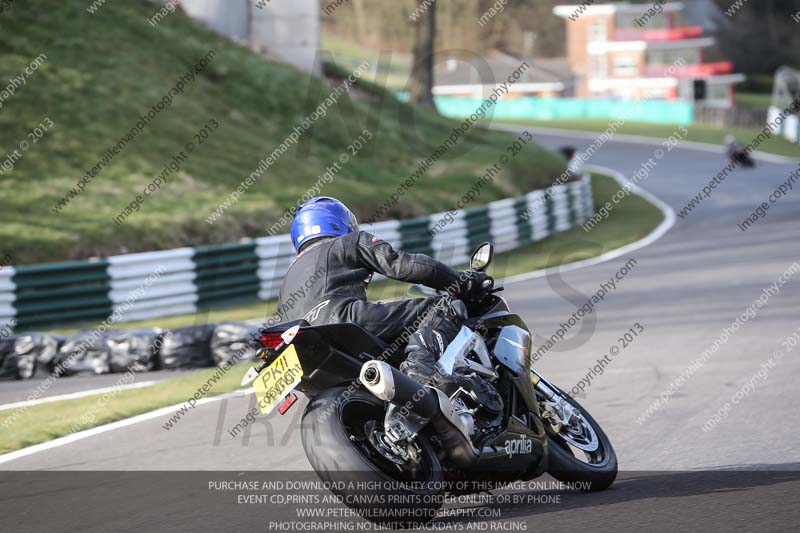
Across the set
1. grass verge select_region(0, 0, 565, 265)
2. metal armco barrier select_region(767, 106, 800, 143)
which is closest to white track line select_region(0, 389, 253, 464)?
grass verge select_region(0, 0, 565, 265)

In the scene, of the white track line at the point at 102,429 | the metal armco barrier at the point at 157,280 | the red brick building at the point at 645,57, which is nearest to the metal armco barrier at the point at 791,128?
the red brick building at the point at 645,57

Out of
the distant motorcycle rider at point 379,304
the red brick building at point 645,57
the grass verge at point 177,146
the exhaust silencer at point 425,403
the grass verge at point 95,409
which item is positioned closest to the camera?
the exhaust silencer at point 425,403

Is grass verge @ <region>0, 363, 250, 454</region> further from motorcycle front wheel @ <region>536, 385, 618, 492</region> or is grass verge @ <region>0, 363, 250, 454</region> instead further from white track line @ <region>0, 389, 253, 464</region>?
motorcycle front wheel @ <region>536, 385, 618, 492</region>

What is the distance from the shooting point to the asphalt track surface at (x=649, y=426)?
534 centimetres

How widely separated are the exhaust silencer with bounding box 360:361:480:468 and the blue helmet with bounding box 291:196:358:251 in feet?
3.56

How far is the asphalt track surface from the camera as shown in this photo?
5.34m

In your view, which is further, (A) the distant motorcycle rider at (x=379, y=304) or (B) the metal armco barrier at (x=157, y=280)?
Answer: (B) the metal armco barrier at (x=157, y=280)

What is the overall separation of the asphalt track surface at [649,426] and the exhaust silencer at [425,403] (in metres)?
0.36

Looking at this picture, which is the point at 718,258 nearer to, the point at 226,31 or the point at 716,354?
the point at 716,354

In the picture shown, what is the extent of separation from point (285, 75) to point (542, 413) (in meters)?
25.3

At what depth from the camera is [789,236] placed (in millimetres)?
20797

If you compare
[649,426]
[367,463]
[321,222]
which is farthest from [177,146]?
[367,463]

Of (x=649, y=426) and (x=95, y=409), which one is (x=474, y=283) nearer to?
(x=649, y=426)

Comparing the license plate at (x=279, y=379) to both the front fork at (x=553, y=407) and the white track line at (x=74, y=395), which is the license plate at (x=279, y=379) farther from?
the white track line at (x=74, y=395)
